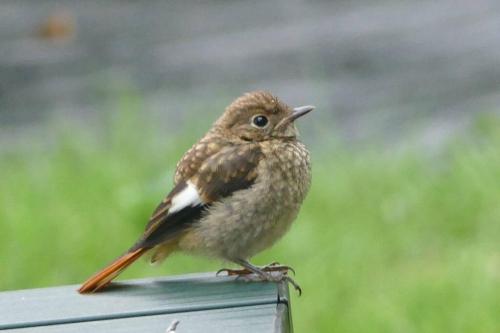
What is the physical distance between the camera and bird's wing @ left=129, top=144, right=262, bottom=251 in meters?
5.42

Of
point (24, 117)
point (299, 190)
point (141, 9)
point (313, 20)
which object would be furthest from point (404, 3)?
point (299, 190)

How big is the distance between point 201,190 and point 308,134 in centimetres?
540

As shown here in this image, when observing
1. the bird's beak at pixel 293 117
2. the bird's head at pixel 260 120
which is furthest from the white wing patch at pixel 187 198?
the bird's beak at pixel 293 117

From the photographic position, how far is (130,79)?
42.6ft

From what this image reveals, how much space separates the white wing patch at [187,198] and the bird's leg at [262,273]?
0.93ft

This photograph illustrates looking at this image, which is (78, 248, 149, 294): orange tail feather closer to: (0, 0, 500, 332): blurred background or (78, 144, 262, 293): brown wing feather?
(78, 144, 262, 293): brown wing feather

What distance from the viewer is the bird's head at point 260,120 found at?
19.6ft

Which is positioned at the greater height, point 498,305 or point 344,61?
point 344,61

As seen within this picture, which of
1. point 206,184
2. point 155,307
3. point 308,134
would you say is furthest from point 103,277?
point 308,134

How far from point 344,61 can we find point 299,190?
797 centimetres

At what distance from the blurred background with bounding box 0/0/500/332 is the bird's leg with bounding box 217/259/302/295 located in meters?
0.68

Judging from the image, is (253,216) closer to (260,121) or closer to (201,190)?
(201,190)

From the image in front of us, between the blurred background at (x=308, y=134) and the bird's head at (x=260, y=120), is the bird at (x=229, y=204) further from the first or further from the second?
the blurred background at (x=308, y=134)

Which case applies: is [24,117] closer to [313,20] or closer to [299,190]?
[313,20]
